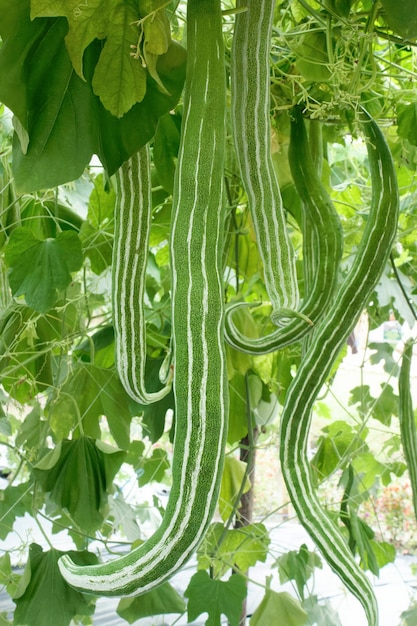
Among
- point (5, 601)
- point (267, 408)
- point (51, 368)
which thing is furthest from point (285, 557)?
point (5, 601)

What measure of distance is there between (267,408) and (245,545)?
0.80 feet

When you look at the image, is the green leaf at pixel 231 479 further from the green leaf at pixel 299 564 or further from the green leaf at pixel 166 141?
the green leaf at pixel 166 141

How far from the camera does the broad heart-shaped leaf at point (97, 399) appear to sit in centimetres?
106

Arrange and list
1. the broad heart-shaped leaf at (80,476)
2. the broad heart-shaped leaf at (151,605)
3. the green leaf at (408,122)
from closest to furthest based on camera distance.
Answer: the green leaf at (408,122), the broad heart-shaped leaf at (80,476), the broad heart-shaped leaf at (151,605)

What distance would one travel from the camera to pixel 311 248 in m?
0.68

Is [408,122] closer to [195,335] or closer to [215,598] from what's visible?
[195,335]

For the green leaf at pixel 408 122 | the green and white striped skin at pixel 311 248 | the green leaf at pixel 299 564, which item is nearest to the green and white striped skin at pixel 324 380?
the green and white striped skin at pixel 311 248

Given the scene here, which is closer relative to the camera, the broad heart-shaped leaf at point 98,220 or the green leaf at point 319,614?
the broad heart-shaped leaf at point 98,220

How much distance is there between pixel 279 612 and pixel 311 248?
630 mm

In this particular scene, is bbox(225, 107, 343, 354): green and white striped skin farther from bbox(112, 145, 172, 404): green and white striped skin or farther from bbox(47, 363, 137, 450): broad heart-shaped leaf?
bbox(47, 363, 137, 450): broad heart-shaped leaf

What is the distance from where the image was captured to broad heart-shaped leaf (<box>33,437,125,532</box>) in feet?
3.21

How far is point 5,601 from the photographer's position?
2.41 metres

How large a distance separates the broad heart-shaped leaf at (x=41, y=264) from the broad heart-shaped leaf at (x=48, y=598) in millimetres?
401

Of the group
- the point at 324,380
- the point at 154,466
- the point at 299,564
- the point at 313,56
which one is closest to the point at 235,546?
the point at 299,564
